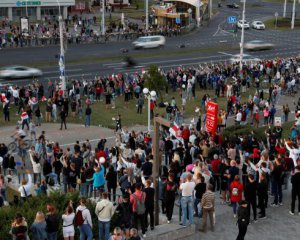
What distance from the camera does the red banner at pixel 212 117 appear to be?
2547 cm

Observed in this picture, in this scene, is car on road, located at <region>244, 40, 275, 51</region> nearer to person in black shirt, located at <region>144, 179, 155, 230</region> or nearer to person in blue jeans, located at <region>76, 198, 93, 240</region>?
person in black shirt, located at <region>144, 179, 155, 230</region>

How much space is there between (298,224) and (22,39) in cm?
4412

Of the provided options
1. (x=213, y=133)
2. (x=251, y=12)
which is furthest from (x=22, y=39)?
(x=251, y=12)

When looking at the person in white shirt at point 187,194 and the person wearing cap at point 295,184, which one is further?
the person wearing cap at point 295,184

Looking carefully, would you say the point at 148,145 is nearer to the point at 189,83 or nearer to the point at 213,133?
the point at 213,133

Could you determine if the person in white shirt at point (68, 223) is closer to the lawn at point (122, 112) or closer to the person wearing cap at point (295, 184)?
the person wearing cap at point (295, 184)

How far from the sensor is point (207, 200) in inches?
625

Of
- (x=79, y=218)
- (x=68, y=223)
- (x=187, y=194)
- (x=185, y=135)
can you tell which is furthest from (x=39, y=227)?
(x=185, y=135)

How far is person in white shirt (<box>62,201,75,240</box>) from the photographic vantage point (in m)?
14.4

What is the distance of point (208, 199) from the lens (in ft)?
52.1

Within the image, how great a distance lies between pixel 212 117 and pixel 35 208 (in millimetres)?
11563

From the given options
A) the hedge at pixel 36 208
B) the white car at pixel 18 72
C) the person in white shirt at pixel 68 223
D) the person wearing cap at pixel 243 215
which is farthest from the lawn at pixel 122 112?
the person wearing cap at pixel 243 215

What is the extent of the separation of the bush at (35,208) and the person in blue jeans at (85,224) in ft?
1.63

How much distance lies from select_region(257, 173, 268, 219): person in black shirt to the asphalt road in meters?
27.6
